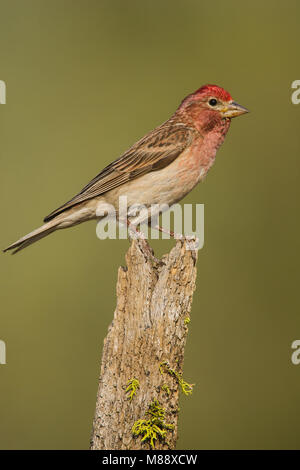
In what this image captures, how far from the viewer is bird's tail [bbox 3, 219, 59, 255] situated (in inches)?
242

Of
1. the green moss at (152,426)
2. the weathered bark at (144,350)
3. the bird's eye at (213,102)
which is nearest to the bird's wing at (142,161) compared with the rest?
Answer: the bird's eye at (213,102)

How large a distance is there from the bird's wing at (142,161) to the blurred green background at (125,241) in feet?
6.78

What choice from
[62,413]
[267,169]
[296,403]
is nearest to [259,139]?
[267,169]

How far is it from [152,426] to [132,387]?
29cm

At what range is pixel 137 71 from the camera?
1104 cm

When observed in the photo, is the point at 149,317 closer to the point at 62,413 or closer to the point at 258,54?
the point at 62,413

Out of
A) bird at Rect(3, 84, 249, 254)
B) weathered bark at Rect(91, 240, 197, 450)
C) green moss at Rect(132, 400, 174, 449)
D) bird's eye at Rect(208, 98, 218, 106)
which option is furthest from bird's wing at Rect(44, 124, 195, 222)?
green moss at Rect(132, 400, 174, 449)

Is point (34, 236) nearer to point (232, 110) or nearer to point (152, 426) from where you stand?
point (232, 110)

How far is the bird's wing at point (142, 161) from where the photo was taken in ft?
21.6

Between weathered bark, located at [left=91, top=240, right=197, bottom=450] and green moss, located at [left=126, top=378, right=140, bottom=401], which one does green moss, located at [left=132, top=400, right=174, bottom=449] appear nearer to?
weathered bark, located at [left=91, top=240, right=197, bottom=450]

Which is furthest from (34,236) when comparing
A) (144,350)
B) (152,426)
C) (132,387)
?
(152,426)

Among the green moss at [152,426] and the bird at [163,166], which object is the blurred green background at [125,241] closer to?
the bird at [163,166]

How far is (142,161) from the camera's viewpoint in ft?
22.0

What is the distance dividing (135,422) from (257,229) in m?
5.25
